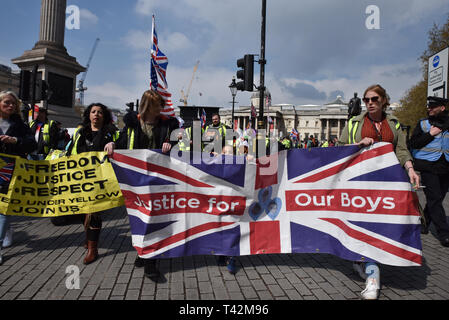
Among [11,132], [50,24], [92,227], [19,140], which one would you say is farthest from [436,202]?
[50,24]

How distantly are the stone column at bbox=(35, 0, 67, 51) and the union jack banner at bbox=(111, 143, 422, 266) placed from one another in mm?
16316

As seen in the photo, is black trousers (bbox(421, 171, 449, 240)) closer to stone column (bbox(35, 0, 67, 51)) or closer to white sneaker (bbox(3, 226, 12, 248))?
white sneaker (bbox(3, 226, 12, 248))

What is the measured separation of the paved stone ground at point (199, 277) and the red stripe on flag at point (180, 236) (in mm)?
320

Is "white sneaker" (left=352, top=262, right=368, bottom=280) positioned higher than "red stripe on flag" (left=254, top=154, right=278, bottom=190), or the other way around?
"red stripe on flag" (left=254, top=154, right=278, bottom=190)

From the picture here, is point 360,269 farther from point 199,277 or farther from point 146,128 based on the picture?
point 146,128

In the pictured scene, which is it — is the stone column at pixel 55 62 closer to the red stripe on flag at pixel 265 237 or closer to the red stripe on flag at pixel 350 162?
the red stripe on flag at pixel 265 237

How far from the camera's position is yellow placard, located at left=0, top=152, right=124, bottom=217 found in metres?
3.54

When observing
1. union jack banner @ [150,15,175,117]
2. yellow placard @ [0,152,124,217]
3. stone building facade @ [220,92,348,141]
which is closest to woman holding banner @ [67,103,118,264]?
yellow placard @ [0,152,124,217]

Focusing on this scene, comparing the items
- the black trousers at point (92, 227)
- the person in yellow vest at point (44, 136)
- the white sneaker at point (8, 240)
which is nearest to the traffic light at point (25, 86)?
the person in yellow vest at point (44, 136)

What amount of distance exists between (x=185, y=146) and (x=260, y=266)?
4.23m

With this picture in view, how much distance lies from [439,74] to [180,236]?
24.9ft

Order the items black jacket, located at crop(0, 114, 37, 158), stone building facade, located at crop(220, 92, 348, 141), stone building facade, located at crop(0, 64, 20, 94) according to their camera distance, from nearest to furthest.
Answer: black jacket, located at crop(0, 114, 37, 158), stone building facade, located at crop(0, 64, 20, 94), stone building facade, located at crop(220, 92, 348, 141)

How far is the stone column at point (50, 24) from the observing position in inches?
620

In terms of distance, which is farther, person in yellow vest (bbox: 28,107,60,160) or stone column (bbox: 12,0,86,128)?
stone column (bbox: 12,0,86,128)
